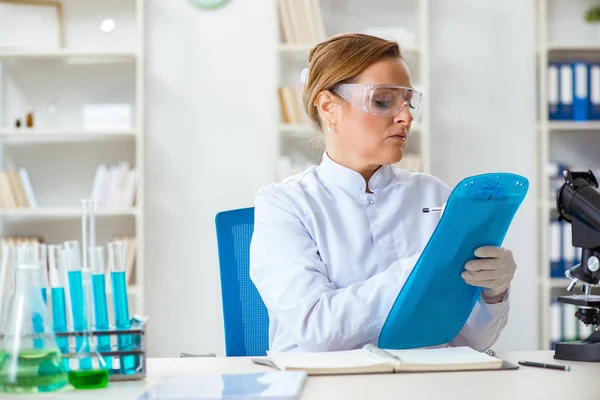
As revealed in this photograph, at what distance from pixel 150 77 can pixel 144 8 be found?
0.35 meters

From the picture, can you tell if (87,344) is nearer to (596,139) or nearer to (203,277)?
(203,277)

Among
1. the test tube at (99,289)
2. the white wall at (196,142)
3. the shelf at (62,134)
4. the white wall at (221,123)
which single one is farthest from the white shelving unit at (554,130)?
the test tube at (99,289)

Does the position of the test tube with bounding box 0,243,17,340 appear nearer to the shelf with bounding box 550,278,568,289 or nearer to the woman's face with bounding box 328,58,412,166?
the woman's face with bounding box 328,58,412,166

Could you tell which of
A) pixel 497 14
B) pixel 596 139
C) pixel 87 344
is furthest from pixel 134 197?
pixel 87 344

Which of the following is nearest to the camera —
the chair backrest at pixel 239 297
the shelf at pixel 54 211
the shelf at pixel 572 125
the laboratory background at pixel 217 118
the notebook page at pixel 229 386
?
the notebook page at pixel 229 386

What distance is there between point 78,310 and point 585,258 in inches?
35.5

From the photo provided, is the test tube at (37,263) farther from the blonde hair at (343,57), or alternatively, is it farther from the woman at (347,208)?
the blonde hair at (343,57)

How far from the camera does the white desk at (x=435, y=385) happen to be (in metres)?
1.20

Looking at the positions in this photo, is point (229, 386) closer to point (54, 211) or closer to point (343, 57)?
point (343, 57)

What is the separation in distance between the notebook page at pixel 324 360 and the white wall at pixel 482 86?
2967 mm

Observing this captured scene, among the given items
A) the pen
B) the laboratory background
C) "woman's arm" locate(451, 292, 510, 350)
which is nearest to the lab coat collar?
"woman's arm" locate(451, 292, 510, 350)

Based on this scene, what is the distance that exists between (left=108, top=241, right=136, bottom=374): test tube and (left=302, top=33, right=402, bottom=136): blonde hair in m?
0.81

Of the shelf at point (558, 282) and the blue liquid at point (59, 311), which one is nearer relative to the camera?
the blue liquid at point (59, 311)

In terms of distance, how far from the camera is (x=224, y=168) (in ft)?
14.0
